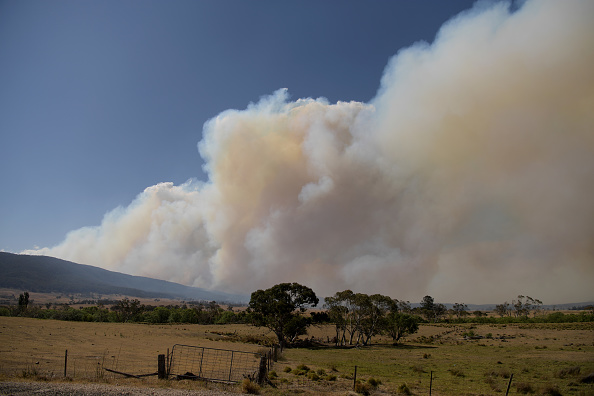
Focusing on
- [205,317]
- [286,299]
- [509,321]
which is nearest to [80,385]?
[286,299]

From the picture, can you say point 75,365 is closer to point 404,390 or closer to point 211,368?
point 211,368

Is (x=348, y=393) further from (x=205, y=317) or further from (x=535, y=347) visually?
(x=205, y=317)

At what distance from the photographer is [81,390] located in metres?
15.9

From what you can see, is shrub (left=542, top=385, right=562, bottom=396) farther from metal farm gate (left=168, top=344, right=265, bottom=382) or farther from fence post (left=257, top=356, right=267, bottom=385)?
metal farm gate (left=168, top=344, right=265, bottom=382)

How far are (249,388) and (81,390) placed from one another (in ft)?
27.8

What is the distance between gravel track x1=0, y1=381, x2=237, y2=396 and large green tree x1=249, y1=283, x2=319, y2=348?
2089 inches

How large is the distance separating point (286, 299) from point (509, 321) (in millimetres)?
106358

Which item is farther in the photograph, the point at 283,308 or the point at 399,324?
the point at 399,324

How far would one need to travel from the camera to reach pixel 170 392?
55.1 feet

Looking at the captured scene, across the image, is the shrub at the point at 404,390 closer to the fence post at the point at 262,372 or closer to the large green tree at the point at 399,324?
the fence post at the point at 262,372

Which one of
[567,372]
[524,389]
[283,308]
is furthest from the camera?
[283,308]

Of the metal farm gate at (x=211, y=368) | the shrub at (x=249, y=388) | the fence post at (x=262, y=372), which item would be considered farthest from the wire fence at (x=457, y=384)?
the shrub at (x=249, y=388)

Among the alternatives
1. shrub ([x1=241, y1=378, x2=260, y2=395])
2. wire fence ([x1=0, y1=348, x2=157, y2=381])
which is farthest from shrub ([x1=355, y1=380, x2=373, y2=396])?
wire fence ([x1=0, y1=348, x2=157, y2=381])

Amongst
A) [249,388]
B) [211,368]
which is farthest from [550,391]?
[211,368]
